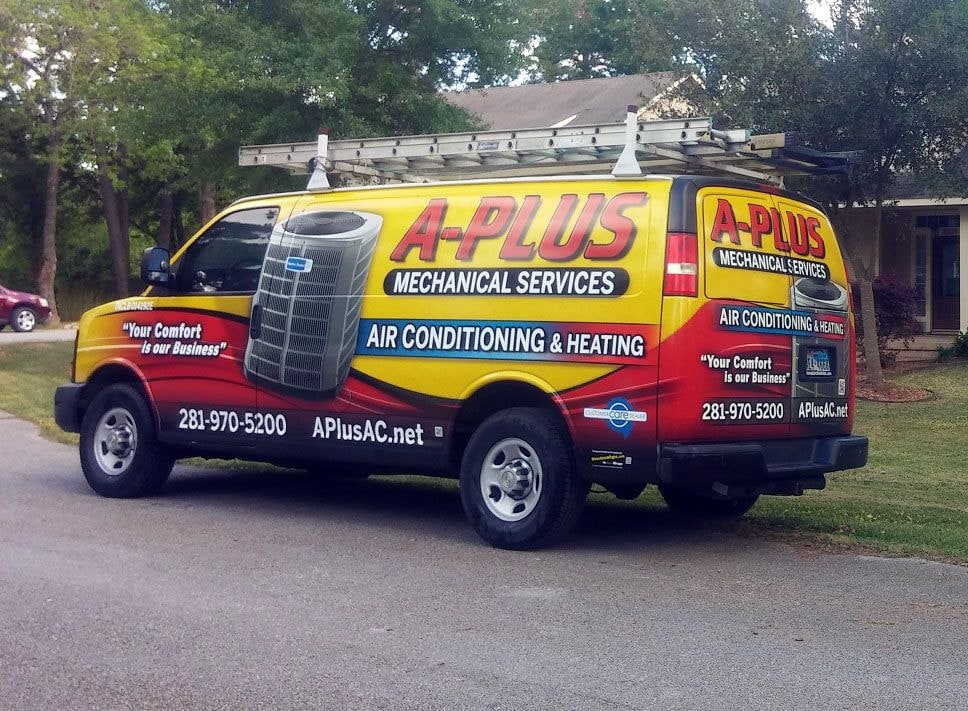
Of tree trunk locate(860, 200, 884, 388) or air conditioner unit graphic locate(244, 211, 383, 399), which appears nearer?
air conditioner unit graphic locate(244, 211, 383, 399)

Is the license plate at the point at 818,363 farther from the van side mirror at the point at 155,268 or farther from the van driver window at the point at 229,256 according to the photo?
the van side mirror at the point at 155,268

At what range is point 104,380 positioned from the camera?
10.3 meters

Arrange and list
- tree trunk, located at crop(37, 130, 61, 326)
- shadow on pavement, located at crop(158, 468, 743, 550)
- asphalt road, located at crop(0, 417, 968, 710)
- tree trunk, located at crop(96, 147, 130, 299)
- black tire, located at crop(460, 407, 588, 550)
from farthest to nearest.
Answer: tree trunk, located at crop(37, 130, 61, 326)
tree trunk, located at crop(96, 147, 130, 299)
shadow on pavement, located at crop(158, 468, 743, 550)
black tire, located at crop(460, 407, 588, 550)
asphalt road, located at crop(0, 417, 968, 710)

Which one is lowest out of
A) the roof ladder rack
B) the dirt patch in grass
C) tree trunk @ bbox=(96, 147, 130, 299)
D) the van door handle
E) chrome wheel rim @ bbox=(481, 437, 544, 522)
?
the dirt patch in grass

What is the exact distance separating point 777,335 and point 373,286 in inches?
104

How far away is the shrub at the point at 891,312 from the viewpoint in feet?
65.6

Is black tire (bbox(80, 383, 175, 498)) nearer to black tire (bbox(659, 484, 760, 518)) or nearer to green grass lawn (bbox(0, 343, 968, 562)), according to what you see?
green grass lawn (bbox(0, 343, 968, 562))

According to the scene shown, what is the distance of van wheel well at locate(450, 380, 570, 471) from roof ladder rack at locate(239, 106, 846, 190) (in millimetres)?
1430

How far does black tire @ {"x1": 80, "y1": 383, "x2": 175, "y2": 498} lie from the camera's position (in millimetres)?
9828

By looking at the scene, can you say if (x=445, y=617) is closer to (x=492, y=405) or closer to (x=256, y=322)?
(x=492, y=405)

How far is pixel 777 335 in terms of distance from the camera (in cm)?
775

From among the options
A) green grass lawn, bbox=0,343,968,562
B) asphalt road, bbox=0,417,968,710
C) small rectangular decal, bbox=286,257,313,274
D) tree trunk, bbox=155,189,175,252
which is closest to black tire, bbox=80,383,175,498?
asphalt road, bbox=0,417,968,710

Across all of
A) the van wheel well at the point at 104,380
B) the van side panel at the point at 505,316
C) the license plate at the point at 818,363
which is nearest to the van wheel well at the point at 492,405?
the van side panel at the point at 505,316

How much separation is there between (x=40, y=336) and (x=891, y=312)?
19513 mm
